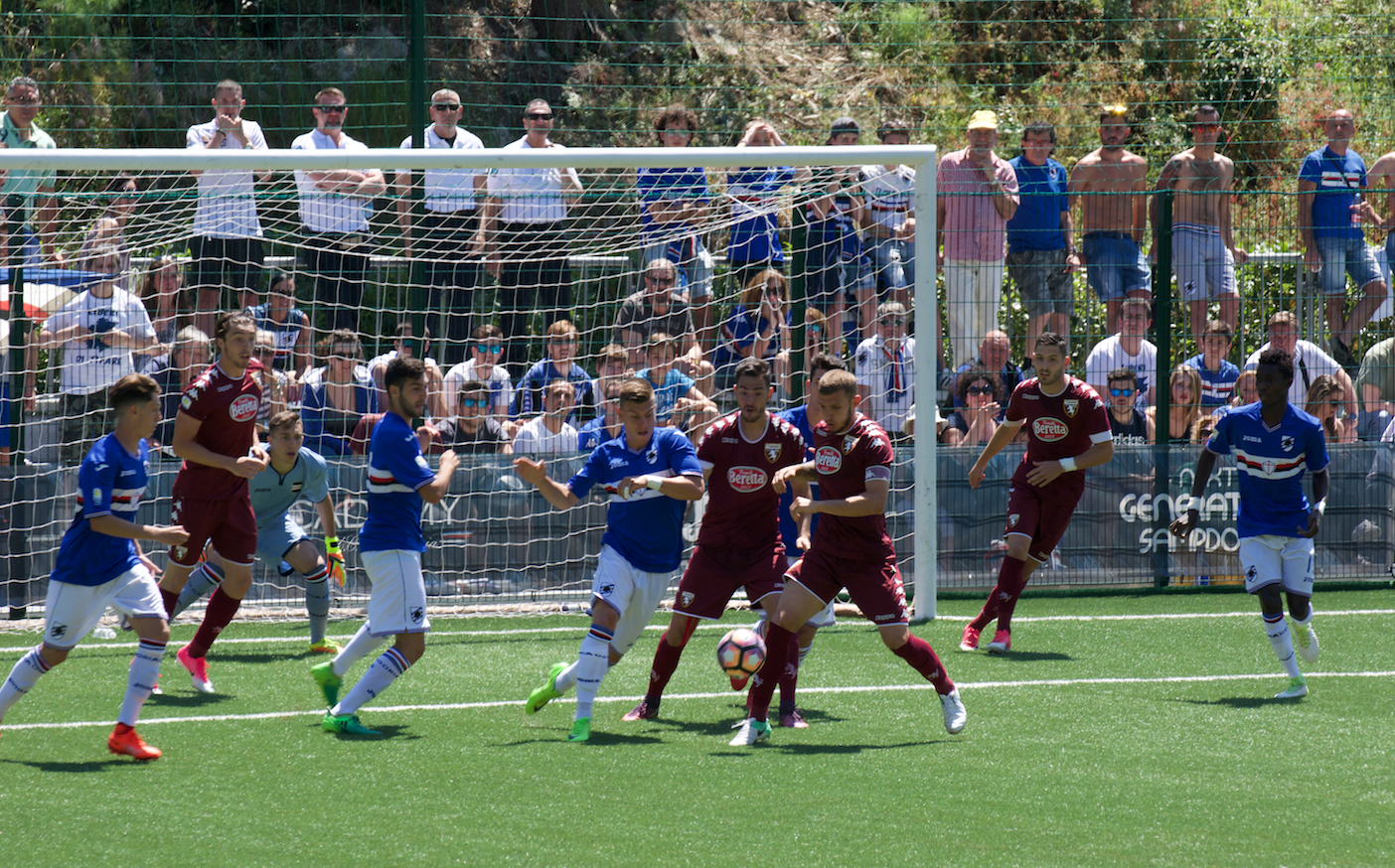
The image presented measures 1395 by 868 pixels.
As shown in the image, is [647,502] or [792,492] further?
[792,492]

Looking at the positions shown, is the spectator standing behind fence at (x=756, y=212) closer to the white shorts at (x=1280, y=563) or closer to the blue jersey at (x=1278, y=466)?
the blue jersey at (x=1278, y=466)

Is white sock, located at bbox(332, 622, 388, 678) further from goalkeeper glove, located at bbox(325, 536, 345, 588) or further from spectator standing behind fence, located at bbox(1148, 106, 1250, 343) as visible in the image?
spectator standing behind fence, located at bbox(1148, 106, 1250, 343)

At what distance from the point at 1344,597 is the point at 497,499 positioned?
22.2ft

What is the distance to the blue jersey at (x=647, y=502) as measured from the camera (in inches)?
261

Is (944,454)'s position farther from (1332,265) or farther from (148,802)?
(148,802)

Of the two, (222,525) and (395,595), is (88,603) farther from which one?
(222,525)

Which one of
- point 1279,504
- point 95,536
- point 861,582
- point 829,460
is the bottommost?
point 861,582

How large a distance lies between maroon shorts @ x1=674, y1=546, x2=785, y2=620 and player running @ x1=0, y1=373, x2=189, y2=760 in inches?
94.6

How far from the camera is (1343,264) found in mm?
11398

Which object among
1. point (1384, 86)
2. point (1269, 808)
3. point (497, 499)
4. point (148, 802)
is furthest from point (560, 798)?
point (1384, 86)

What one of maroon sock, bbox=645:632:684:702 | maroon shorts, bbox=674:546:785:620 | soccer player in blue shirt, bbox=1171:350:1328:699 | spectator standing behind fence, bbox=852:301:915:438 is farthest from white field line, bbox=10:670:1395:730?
spectator standing behind fence, bbox=852:301:915:438

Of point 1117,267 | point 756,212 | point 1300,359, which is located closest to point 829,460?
point 756,212

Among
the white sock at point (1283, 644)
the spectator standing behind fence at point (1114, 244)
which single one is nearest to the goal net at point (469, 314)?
the spectator standing behind fence at point (1114, 244)

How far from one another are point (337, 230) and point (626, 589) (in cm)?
523
